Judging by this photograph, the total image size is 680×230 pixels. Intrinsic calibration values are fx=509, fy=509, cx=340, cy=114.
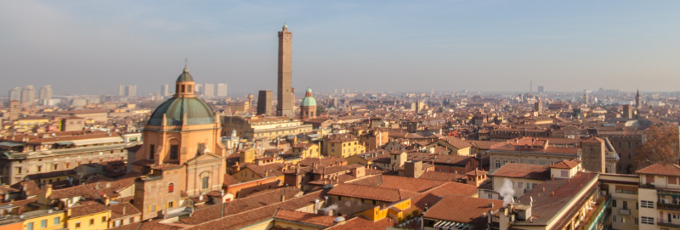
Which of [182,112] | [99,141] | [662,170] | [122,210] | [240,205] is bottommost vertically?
[122,210]

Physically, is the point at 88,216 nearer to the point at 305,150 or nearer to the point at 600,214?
the point at 600,214

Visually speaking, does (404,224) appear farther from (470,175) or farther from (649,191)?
(470,175)

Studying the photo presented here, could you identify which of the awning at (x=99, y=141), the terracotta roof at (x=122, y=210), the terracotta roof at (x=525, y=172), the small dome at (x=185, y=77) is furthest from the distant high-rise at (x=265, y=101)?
the terracotta roof at (x=525, y=172)

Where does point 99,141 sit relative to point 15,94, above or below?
below

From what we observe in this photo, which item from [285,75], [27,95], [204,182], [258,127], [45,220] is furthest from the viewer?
[27,95]

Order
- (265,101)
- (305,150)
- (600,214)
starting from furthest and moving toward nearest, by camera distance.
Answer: (265,101), (305,150), (600,214)

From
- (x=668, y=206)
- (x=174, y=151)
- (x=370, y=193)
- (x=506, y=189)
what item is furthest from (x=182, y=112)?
(x=668, y=206)
